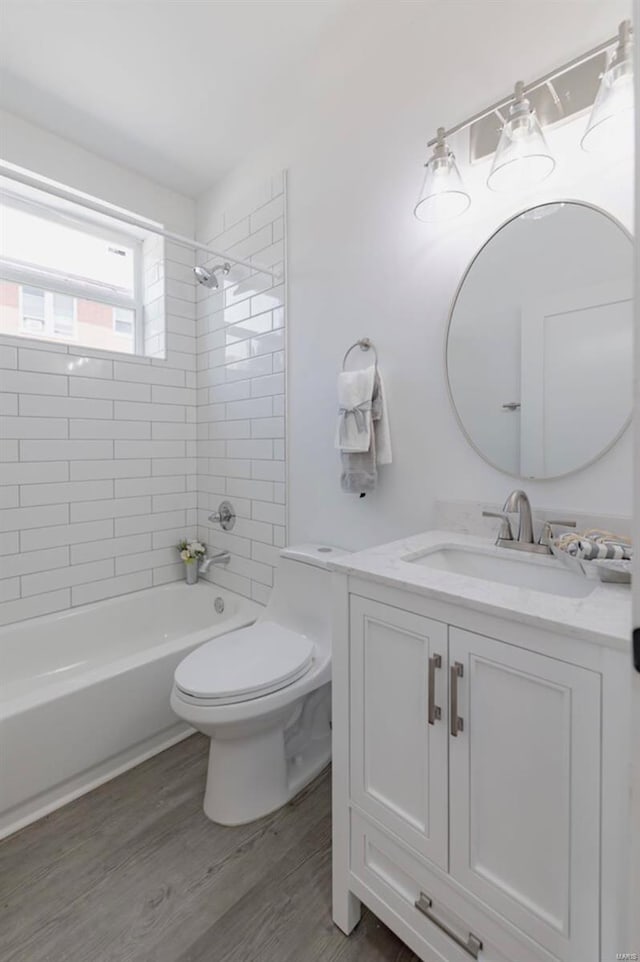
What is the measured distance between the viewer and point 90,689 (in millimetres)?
1491

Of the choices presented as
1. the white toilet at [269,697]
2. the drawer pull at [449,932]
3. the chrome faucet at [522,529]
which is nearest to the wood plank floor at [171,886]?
the white toilet at [269,697]

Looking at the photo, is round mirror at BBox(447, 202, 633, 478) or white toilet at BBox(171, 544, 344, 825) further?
white toilet at BBox(171, 544, 344, 825)

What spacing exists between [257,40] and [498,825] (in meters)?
2.50

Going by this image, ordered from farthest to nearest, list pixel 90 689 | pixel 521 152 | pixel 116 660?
pixel 116 660, pixel 90 689, pixel 521 152

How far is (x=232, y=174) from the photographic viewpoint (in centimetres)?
222

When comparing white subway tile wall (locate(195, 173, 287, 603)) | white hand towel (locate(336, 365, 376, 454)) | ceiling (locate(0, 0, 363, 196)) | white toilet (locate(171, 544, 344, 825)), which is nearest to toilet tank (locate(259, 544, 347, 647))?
white toilet (locate(171, 544, 344, 825))

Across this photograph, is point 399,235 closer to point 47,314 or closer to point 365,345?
point 365,345

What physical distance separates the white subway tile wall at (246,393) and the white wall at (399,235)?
0.11 meters

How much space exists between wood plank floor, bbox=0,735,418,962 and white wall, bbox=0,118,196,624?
1015mm

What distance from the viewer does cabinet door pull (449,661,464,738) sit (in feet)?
2.63

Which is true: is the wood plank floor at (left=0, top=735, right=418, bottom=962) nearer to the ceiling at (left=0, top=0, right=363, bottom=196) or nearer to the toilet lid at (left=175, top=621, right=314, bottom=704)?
the toilet lid at (left=175, top=621, right=314, bottom=704)

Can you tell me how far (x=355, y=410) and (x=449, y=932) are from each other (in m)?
1.38

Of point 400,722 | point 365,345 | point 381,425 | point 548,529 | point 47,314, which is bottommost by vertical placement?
point 400,722

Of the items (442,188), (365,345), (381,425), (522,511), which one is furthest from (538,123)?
(522,511)
